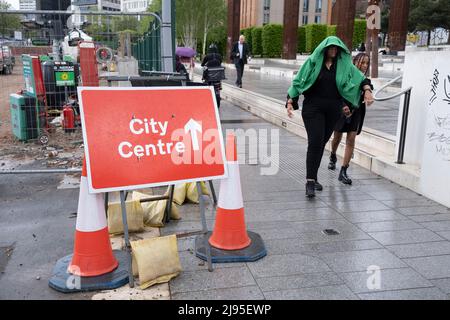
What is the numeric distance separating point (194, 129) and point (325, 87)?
6.43 feet

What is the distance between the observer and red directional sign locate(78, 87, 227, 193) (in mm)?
3223

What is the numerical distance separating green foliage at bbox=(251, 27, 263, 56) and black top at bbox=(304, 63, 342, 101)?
3555 cm

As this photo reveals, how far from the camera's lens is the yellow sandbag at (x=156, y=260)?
3217mm

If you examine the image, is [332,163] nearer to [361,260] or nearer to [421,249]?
[421,249]

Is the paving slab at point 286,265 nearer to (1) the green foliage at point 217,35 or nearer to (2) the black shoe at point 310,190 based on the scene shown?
(2) the black shoe at point 310,190

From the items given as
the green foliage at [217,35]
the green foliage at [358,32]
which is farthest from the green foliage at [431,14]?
the green foliage at [217,35]

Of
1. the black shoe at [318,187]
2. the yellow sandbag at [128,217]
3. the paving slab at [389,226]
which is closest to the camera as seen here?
the yellow sandbag at [128,217]

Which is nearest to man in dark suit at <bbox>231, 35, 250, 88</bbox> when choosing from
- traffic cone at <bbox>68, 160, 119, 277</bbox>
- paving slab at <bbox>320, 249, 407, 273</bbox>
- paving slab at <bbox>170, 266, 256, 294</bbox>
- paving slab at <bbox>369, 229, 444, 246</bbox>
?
paving slab at <bbox>369, 229, 444, 246</bbox>

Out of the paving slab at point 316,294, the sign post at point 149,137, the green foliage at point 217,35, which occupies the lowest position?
the paving slab at point 316,294

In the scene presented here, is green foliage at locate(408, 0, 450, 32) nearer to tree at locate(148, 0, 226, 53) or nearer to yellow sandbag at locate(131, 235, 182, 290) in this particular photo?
tree at locate(148, 0, 226, 53)

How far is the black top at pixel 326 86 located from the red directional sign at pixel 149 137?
1640 mm

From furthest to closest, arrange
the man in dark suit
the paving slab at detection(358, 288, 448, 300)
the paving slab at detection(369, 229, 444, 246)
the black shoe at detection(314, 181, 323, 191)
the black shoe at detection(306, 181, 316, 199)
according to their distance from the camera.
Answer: the man in dark suit, the black shoe at detection(314, 181, 323, 191), the black shoe at detection(306, 181, 316, 199), the paving slab at detection(369, 229, 444, 246), the paving slab at detection(358, 288, 448, 300)

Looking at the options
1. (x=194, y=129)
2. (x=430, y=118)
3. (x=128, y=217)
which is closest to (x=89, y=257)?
(x=128, y=217)

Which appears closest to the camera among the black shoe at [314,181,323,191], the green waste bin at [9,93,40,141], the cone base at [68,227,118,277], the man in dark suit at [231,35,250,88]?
the cone base at [68,227,118,277]
